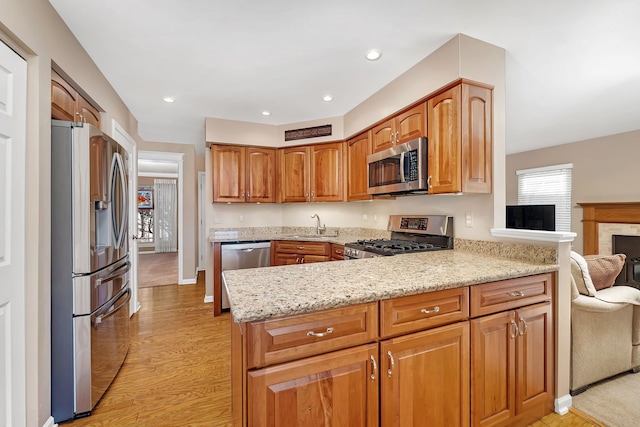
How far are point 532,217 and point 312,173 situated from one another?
403cm

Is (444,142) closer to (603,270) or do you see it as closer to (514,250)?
(514,250)

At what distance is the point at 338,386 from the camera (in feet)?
3.69

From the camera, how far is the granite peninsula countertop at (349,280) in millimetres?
1067

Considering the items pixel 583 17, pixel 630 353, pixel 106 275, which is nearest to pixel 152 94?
pixel 106 275

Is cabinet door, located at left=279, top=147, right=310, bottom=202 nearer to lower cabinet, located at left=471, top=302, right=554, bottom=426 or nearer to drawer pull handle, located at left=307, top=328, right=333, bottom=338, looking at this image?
lower cabinet, located at left=471, top=302, right=554, bottom=426

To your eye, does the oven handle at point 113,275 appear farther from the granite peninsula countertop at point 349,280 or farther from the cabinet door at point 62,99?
the cabinet door at point 62,99

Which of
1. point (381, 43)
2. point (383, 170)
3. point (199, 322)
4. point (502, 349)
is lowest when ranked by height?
point (199, 322)

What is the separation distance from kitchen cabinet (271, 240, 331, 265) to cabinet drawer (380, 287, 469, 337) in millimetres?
2053

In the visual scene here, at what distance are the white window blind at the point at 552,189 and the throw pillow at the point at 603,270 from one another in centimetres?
350

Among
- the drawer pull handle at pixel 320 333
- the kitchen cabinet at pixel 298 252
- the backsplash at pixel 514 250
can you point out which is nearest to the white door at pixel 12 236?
the drawer pull handle at pixel 320 333

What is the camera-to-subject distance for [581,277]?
1966 mm

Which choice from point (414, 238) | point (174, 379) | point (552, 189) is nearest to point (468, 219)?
point (414, 238)

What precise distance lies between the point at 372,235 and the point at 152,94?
2.93 metres

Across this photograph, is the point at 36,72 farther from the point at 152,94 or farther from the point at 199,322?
the point at 199,322
